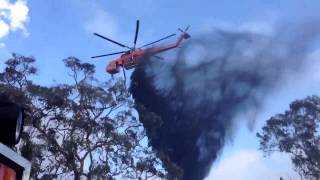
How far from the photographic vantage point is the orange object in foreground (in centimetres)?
190

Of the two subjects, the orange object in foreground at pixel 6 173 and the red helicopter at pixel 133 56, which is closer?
the orange object in foreground at pixel 6 173

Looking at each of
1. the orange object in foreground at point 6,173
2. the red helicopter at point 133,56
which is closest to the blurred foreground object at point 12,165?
the orange object in foreground at point 6,173

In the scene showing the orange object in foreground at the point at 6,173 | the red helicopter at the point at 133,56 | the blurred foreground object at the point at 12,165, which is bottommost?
the orange object in foreground at the point at 6,173

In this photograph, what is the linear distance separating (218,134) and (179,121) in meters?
4.95

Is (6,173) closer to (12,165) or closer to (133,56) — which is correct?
(12,165)

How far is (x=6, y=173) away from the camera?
1937mm

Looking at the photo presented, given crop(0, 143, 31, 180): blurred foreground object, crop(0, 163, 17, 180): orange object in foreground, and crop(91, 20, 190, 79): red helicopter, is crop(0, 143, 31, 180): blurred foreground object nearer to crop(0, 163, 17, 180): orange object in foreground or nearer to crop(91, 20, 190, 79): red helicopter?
crop(0, 163, 17, 180): orange object in foreground

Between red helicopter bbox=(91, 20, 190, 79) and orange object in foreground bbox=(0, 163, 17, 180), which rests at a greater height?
red helicopter bbox=(91, 20, 190, 79)

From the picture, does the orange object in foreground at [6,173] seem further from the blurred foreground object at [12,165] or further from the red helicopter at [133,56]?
the red helicopter at [133,56]

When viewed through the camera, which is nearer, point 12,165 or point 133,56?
point 12,165

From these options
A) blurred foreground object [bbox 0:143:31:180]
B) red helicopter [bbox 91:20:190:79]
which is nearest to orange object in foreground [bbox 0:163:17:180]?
blurred foreground object [bbox 0:143:31:180]

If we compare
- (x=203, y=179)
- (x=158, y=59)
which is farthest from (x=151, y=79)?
(x=203, y=179)

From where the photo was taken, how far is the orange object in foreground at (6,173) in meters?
1.90

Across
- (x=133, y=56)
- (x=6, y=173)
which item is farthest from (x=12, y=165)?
(x=133, y=56)
